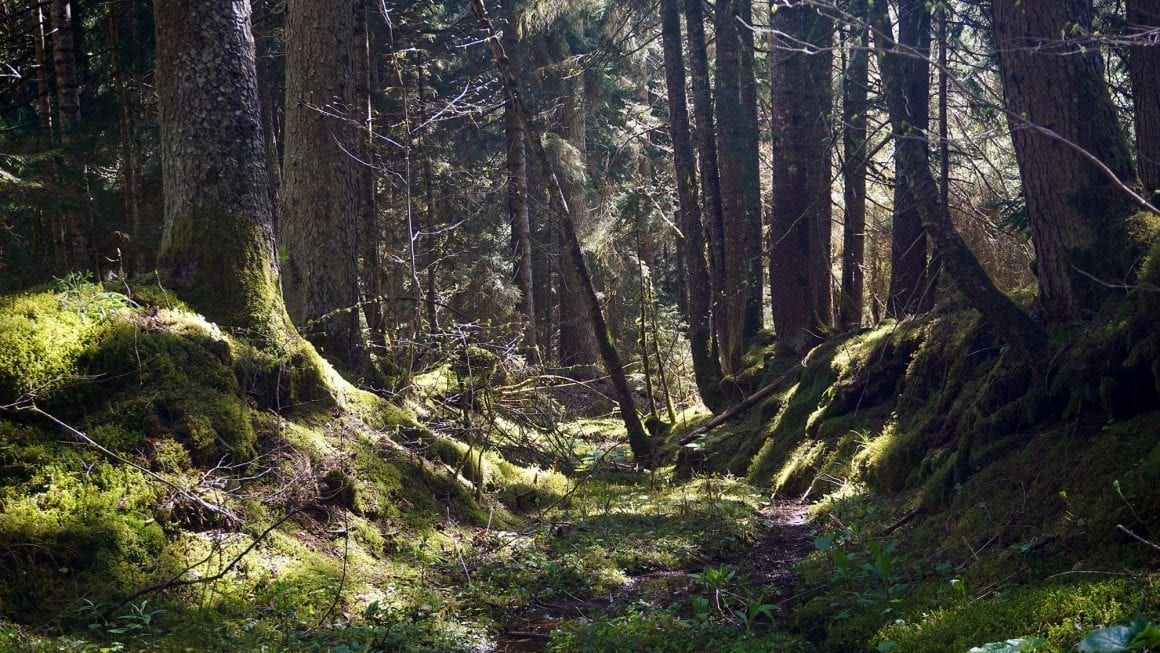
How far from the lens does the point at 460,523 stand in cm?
713

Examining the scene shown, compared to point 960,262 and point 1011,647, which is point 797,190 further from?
point 1011,647

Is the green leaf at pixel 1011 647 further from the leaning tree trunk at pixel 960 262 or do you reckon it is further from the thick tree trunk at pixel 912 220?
the thick tree trunk at pixel 912 220

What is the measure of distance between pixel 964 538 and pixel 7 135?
40.7ft

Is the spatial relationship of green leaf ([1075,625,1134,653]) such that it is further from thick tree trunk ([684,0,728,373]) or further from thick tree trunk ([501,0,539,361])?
thick tree trunk ([501,0,539,361])

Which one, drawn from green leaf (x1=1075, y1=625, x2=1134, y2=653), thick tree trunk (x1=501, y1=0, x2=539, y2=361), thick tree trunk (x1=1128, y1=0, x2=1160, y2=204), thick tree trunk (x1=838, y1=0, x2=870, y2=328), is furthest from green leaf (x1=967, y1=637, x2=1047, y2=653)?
thick tree trunk (x1=501, y1=0, x2=539, y2=361)

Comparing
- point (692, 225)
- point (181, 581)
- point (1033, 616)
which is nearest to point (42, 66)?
point (692, 225)

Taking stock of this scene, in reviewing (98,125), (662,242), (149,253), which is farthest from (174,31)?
(662,242)

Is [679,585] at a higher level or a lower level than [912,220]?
lower

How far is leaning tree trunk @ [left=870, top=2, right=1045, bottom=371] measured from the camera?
5.70m

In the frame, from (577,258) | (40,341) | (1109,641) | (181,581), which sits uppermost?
(577,258)

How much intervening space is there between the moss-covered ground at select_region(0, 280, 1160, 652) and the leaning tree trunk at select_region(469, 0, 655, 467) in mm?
2849

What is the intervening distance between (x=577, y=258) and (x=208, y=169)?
493 centimetres

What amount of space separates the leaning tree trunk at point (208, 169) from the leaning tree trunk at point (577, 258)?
377cm

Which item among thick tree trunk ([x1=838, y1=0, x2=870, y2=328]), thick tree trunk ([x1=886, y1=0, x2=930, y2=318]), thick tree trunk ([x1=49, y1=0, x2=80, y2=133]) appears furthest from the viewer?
thick tree trunk ([x1=838, y1=0, x2=870, y2=328])
